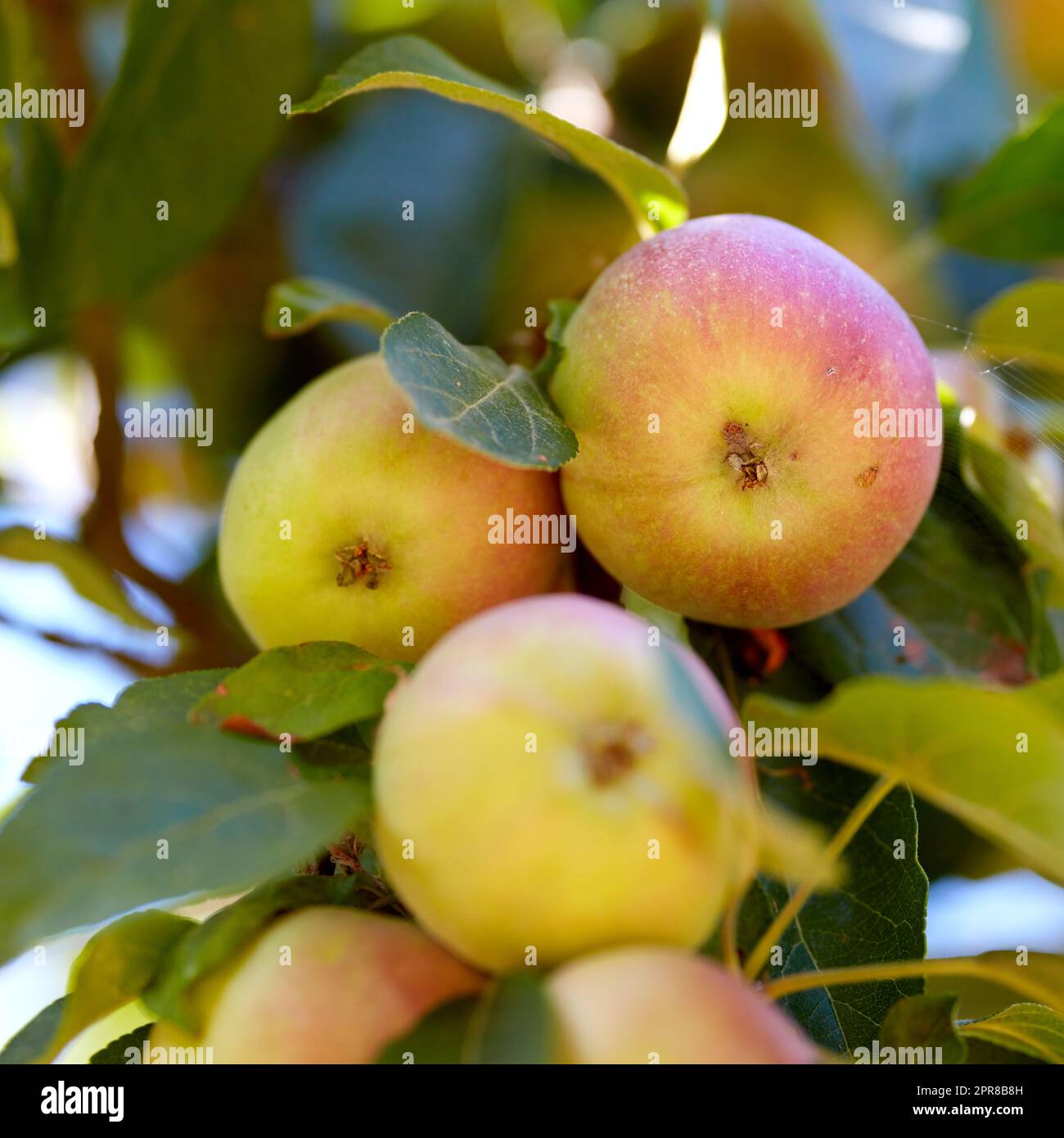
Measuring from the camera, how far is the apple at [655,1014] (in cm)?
51

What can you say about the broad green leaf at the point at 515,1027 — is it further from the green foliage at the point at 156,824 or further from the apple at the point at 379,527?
the apple at the point at 379,527

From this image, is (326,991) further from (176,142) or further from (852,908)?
(176,142)

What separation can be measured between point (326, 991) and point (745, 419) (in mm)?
421

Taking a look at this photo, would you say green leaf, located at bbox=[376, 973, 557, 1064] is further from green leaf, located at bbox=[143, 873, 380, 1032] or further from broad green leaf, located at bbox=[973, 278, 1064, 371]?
broad green leaf, located at bbox=[973, 278, 1064, 371]

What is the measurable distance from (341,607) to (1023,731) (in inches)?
17.7

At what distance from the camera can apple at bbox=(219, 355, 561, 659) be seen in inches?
32.6

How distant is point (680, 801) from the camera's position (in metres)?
0.54

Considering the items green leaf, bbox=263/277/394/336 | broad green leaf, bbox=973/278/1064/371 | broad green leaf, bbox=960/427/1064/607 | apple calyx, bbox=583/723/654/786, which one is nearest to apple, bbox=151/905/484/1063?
apple calyx, bbox=583/723/654/786

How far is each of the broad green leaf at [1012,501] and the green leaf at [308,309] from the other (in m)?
A: 0.49

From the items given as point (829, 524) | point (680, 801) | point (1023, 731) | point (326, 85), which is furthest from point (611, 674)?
point (326, 85)

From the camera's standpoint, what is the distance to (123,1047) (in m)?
0.70

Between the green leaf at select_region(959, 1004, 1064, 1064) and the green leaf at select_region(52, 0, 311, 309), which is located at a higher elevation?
the green leaf at select_region(52, 0, 311, 309)

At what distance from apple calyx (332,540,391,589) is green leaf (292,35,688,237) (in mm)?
293

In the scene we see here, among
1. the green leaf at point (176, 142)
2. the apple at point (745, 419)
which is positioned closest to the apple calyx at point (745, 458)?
the apple at point (745, 419)
